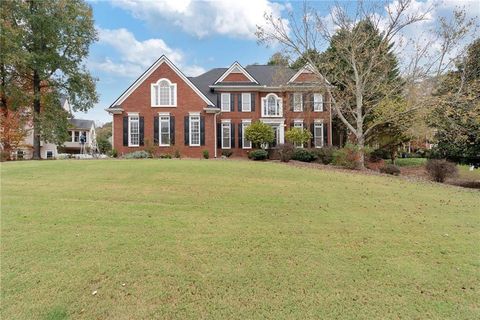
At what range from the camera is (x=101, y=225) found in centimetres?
564

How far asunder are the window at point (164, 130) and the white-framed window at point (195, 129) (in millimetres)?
1978

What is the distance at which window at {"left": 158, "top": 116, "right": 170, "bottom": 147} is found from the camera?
23953 mm

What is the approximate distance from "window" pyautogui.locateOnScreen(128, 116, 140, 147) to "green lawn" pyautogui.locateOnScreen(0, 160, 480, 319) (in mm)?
15884

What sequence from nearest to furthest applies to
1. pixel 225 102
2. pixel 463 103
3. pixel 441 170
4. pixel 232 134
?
pixel 463 103
pixel 441 170
pixel 232 134
pixel 225 102

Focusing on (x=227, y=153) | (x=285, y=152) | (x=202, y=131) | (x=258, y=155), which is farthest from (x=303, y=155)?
(x=202, y=131)

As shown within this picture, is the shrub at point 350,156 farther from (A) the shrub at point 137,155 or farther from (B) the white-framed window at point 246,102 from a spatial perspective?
(A) the shrub at point 137,155

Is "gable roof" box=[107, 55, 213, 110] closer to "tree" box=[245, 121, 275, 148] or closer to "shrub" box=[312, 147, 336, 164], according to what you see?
"tree" box=[245, 121, 275, 148]

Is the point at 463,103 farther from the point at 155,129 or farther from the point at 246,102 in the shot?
the point at 155,129

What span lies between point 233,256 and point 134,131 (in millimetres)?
21725

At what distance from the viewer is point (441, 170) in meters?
15.5

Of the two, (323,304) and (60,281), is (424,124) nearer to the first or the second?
(323,304)

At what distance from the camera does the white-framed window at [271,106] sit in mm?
26812

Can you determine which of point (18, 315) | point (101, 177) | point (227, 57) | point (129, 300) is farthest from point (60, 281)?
point (227, 57)

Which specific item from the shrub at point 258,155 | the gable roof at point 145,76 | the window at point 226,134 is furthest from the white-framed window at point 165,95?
the shrub at point 258,155
